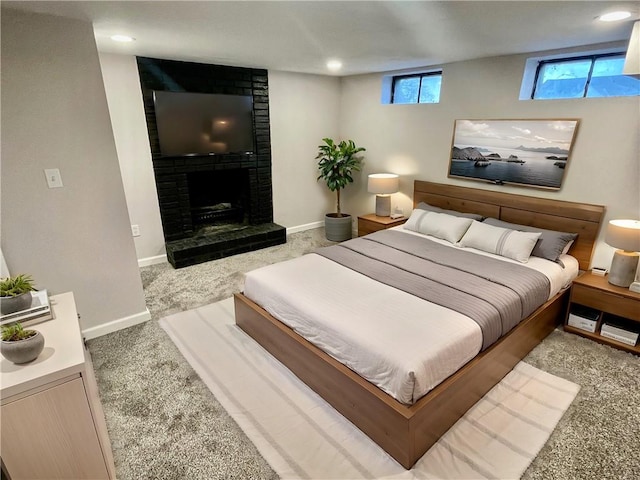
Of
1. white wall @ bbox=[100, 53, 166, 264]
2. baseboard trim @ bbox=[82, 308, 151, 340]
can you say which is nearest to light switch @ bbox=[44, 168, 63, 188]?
baseboard trim @ bbox=[82, 308, 151, 340]

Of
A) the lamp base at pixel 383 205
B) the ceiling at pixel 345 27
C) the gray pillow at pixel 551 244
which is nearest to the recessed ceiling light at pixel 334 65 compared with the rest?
the ceiling at pixel 345 27

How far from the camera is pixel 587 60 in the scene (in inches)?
117

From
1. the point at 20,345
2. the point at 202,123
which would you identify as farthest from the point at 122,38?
the point at 20,345

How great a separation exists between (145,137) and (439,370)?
3695 mm

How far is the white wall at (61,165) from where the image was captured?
2.14 meters

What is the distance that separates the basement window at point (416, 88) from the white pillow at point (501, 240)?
1.66 meters

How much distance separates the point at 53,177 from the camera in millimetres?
2344

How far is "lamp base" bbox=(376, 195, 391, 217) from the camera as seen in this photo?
14.6 feet

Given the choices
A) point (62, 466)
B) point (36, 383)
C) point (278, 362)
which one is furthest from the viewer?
point (278, 362)

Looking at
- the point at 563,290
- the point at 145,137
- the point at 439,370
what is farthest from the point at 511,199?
the point at 145,137

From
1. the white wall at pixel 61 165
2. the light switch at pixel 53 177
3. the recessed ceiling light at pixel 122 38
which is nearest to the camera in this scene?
the white wall at pixel 61 165

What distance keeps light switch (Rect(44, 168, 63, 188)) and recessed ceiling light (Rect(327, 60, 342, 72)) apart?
271 centimetres

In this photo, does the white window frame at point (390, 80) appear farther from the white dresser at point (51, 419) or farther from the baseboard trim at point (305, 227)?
the white dresser at point (51, 419)

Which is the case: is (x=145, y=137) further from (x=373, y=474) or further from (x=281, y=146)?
(x=373, y=474)
